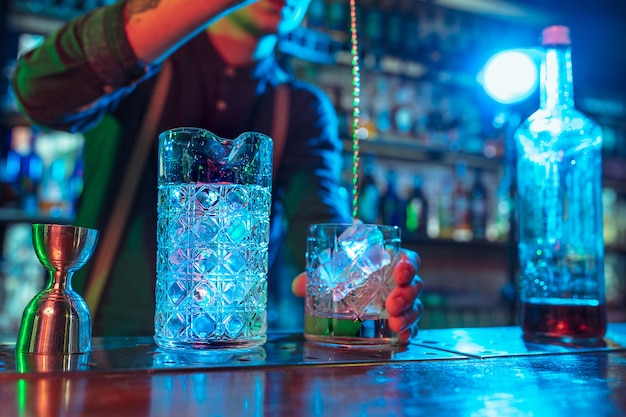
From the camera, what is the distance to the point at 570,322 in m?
1.02

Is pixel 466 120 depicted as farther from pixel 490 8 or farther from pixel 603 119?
pixel 603 119

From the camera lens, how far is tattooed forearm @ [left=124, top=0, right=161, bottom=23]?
98cm

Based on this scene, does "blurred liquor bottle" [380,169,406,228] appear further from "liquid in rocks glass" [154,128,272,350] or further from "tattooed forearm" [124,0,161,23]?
"liquid in rocks glass" [154,128,272,350]

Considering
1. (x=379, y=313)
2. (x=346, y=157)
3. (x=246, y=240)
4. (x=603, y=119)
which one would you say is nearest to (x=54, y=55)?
(x=246, y=240)

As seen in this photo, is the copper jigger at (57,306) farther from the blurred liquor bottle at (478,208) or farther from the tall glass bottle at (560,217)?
the blurred liquor bottle at (478,208)

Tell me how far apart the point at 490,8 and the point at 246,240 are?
11.4 feet

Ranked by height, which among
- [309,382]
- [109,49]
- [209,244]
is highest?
[109,49]

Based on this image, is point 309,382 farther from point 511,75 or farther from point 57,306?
point 511,75

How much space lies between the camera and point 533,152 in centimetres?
108

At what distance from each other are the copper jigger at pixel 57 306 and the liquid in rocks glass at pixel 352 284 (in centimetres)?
30

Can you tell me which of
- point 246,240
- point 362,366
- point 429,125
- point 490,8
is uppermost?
point 490,8

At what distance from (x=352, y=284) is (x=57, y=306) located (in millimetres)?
358

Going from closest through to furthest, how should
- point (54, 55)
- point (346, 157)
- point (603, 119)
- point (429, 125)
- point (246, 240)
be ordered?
point (246, 240) < point (54, 55) < point (346, 157) < point (429, 125) < point (603, 119)

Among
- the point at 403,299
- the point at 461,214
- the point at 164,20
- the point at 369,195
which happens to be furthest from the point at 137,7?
the point at 461,214
